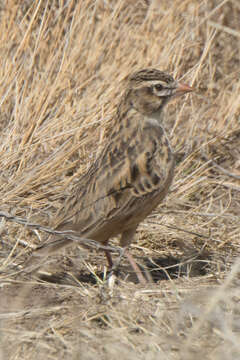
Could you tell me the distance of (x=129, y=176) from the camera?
16.8 ft

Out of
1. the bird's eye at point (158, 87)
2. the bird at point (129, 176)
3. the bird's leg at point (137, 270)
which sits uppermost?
the bird's eye at point (158, 87)

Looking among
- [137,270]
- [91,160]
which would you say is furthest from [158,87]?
[137,270]

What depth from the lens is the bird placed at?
4.94 metres

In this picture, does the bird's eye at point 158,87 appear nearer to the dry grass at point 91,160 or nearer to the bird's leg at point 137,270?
the dry grass at point 91,160

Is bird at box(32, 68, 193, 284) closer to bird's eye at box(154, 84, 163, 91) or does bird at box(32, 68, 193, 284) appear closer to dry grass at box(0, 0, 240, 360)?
bird's eye at box(154, 84, 163, 91)

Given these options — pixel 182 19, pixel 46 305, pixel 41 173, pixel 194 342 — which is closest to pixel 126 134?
pixel 41 173

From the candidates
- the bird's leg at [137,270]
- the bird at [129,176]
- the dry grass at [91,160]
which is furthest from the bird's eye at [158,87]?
the bird's leg at [137,270]

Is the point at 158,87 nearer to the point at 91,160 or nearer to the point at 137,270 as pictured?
the point at 91,160

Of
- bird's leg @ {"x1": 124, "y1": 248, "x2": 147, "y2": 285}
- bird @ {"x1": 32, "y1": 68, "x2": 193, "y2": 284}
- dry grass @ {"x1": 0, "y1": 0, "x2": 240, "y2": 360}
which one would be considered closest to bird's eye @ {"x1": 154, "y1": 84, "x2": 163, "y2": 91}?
bird @ {"x1": 32, "y1": 68, "x2": 193, "y2": 284}

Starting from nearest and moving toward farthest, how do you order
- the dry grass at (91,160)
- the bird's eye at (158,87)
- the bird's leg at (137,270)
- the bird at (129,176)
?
1. the dry grass at (91,160)
2. the bird at (129,176)
3. the bird's leg at (137,270)
4. the bird's eye at (158,87)

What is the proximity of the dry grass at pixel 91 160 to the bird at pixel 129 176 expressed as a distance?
0.42 meters

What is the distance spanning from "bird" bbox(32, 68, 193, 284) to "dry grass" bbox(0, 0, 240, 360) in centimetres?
42

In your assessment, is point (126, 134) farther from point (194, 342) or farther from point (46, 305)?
point (194, 342)

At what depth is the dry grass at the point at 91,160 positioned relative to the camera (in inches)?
164
